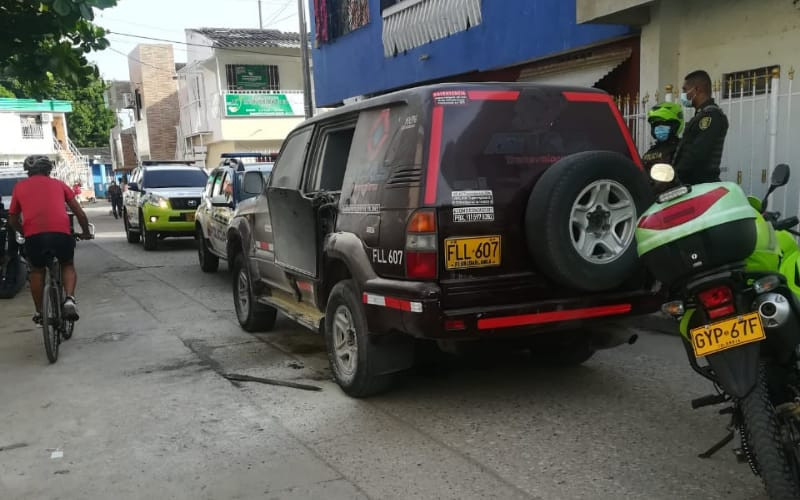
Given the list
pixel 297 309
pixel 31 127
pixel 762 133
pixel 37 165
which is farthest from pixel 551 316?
pixel 31 127

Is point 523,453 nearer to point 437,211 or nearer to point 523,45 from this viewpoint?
point 437,211

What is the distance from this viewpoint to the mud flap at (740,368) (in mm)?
2770

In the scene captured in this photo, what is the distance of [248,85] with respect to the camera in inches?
1298

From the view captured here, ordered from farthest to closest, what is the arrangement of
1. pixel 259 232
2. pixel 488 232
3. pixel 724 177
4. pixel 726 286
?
pixel 724 177, pixel 259 232, pixel 488 232, pixel 726 286

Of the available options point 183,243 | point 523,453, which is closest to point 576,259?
point 523,453

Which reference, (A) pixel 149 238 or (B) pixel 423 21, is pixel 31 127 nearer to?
(A) pixel 149 238

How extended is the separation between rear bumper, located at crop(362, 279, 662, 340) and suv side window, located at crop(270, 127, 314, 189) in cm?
183

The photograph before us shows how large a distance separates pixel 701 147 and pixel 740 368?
3.14 meters

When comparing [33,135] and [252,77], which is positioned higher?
[252,77]

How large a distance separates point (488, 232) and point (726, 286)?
59.5 inches

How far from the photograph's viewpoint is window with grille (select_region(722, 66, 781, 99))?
7.56 m

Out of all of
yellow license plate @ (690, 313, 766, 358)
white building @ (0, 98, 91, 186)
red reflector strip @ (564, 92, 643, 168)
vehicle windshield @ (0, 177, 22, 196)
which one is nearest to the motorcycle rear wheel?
yellow license plate @ (690, 313, 766, 358)

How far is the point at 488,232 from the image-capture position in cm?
408

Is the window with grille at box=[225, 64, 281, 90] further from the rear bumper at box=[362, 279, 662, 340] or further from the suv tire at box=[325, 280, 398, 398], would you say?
the rear bumper at box=[362, 279, 662, 340]
